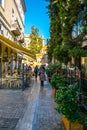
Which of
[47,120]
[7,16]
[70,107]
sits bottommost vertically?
[47,120]

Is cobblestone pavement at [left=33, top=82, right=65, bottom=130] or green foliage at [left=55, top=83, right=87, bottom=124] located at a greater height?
green foliage at [left=55, top=83, right=87, bottom=124]

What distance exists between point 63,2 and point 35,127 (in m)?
6.75

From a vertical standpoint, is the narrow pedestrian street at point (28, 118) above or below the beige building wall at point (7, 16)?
below

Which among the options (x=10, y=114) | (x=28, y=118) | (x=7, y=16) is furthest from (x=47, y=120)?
(x=7, y=16)

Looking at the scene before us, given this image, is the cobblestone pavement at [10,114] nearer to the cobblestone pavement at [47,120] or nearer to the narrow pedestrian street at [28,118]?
the narrow pedestrian street at [28,118]

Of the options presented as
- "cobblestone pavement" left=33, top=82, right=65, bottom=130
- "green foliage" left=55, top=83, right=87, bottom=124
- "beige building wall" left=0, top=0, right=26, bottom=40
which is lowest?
"cobblestone pavement" left=33, top=82, right=65, bottom=130

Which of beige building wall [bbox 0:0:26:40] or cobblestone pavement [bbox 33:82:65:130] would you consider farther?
beige building wall [bbox 0:0:26:40]

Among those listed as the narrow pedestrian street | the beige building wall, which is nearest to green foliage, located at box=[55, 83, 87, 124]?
the narrow pedestrian street

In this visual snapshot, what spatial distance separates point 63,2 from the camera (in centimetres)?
1302

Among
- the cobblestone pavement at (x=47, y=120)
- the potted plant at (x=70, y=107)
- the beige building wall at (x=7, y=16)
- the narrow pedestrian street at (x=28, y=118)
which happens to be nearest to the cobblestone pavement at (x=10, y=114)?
the narrow pedestrian street at (x=28, y=118)

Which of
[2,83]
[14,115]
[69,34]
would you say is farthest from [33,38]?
[14,115]

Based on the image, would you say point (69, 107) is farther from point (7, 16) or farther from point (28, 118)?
point (7, 16)

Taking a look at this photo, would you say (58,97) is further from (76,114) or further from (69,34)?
(69,34)

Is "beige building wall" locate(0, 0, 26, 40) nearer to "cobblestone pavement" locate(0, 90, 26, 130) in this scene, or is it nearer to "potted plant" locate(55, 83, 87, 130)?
"cobblestone pavement" locate(0, 90, 26, 130)
